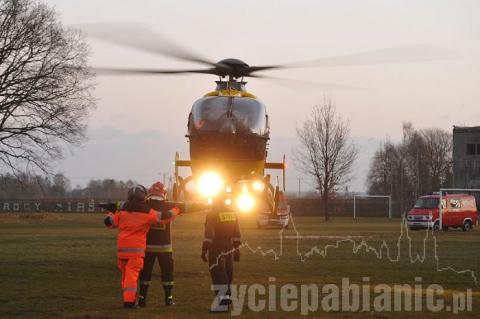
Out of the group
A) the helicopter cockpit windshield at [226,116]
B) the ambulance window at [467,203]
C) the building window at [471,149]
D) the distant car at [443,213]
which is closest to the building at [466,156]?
the building window at [471,149]

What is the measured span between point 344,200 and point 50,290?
73767 mm

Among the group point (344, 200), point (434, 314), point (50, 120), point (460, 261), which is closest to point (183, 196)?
point (434, 314)

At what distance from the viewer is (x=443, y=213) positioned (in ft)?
153

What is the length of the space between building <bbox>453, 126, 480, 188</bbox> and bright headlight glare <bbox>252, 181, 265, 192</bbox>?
8067 cm

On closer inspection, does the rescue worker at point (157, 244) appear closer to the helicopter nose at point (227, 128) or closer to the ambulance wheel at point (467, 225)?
the helicopter nose at point (227, 128)

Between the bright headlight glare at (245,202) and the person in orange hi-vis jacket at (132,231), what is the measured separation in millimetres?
3545

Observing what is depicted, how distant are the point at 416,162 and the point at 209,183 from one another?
106067 mm

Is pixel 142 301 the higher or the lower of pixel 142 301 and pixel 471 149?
the lower

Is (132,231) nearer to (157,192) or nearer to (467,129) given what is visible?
(157,192)

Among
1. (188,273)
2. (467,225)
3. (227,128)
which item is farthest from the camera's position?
(467,225)


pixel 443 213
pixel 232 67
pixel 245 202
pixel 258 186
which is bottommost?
pixel 443 213

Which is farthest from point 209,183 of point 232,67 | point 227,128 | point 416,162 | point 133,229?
point 416,162

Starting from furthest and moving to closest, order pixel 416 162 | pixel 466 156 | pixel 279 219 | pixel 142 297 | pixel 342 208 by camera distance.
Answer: pixel 416 162 < pixel 466 156 < pixel 342 208 < pixel 279 219 < pixel 142 297

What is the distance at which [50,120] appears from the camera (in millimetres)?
46062
